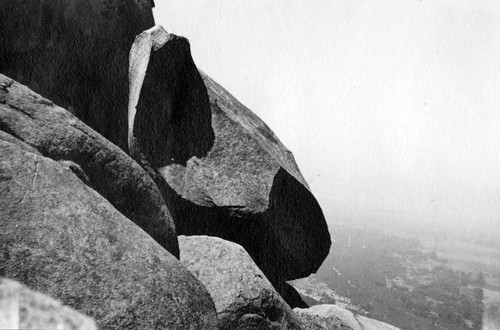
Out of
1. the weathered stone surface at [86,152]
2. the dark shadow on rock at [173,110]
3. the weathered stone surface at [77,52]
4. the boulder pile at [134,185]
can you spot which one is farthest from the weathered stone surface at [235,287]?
the weathered stone surface at [77,52]

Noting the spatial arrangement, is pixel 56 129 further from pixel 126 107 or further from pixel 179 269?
pixel 126 107

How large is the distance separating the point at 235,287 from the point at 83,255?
379 cm

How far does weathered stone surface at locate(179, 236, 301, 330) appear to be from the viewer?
7.24 metres

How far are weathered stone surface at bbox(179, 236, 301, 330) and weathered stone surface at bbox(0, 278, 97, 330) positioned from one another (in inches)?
136

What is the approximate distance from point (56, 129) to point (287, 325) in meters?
6.19

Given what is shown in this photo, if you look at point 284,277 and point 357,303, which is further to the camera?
point 357,303

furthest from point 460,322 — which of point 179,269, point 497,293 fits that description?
point 179,269

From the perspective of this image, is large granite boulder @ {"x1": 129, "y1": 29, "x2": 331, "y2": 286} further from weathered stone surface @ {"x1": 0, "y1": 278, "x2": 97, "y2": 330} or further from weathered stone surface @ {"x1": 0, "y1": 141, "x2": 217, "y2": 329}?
weathered stone surface @ {"x1": 0, "y1": 278, "x2": 97, "y2": 330}

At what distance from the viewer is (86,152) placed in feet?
21.7

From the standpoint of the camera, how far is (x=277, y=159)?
35.3 feet

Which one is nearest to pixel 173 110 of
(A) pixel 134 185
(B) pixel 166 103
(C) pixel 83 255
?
(B) pixel 166 103

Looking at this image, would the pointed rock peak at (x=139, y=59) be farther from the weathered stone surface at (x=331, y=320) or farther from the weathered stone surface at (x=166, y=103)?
the weathered stone surface at (x=331, y=320)

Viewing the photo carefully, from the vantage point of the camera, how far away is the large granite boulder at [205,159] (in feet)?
32.7

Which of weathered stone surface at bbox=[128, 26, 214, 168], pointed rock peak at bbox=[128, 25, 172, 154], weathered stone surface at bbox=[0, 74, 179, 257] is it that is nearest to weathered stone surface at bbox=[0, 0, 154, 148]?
pointed rock peak at bbox=[128, 25, 172, 154]
